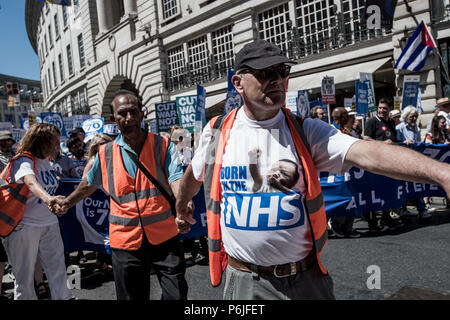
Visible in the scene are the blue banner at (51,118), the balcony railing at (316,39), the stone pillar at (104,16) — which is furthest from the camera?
the stone pillar at (104,16)

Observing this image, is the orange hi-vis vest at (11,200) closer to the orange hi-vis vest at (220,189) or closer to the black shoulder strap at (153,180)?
the black shoulder strap at (153,180)

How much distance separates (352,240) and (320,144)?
4733 mm

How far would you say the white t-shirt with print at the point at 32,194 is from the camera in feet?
12.2

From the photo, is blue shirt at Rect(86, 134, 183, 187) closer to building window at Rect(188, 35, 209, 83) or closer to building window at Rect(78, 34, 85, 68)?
building window at Rect(188, 35, 209, 83)

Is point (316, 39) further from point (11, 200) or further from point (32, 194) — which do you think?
point (11, 200)

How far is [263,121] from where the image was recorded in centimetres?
200

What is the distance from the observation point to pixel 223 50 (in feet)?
64.2

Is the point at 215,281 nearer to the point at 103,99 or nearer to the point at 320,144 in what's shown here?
the point at 320,144

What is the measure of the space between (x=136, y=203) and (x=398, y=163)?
204 cm

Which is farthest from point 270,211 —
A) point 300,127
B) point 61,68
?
point 61,68

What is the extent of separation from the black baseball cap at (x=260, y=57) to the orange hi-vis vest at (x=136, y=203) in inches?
55.3

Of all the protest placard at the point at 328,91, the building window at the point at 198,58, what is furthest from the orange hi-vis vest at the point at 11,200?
the building window at the point at 198,58

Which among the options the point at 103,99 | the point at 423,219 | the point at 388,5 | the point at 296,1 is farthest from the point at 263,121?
the point at 103,99

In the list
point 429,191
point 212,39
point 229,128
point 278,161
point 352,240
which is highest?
point 212,39
